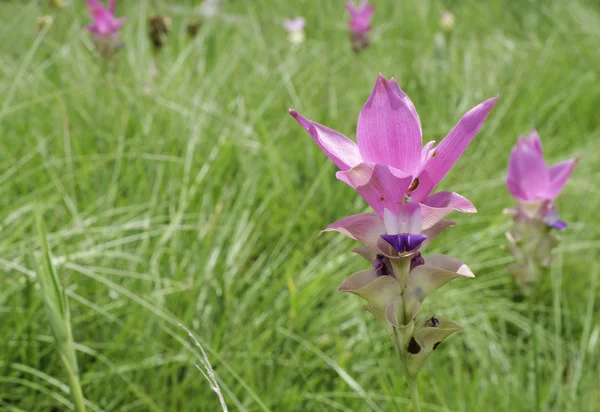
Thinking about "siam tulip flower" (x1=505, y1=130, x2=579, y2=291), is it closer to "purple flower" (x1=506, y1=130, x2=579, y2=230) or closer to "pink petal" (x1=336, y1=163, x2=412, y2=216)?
"purple flower" (x1=506, y1=130, x2=579, y2=230)

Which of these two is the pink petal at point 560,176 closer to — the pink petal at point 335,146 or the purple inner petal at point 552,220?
the purple inner petal at point 552,220

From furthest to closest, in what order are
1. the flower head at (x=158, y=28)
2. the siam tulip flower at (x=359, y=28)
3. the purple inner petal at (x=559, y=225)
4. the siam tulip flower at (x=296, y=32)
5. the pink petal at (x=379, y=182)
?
the siam tulip flower at (x=296, y=32)
the siam tulip flower at (x=359, y=28)
the flower head at (x=158, y=28)
the purple inner petal at (x=559, y=225)
the pink petal at (x=379, y=182)

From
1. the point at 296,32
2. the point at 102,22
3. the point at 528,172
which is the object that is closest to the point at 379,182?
the point at 528,172

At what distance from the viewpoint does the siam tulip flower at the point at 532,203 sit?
1157 millimetres

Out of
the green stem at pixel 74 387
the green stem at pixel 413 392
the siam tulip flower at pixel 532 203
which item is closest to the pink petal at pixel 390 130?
the green stem at pixel 413 392

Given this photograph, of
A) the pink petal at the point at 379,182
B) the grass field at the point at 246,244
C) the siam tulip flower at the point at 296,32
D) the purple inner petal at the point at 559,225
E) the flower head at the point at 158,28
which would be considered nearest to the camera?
the pink petal at the point at 379,182

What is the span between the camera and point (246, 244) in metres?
1.75

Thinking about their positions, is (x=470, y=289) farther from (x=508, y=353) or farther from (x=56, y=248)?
(x=56, y=248)

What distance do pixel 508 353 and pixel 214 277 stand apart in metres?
0.75

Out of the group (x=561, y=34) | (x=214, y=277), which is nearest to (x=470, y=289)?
(x=214, y=277)

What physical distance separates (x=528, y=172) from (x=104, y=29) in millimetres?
1871

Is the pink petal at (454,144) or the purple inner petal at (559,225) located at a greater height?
the pink petal at (454,144)

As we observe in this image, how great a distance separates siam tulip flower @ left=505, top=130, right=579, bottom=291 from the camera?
1157mm

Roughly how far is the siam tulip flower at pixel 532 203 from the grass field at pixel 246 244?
250 mm
